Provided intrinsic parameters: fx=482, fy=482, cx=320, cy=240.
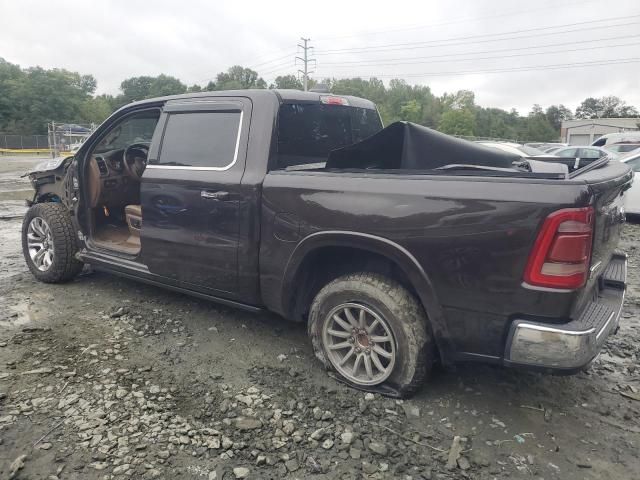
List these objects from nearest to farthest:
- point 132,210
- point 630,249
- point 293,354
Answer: point 293,354 < point 132,210 < point 630,249

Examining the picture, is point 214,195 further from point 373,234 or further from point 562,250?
point 562,250

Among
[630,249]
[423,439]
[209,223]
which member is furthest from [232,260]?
[630,249]

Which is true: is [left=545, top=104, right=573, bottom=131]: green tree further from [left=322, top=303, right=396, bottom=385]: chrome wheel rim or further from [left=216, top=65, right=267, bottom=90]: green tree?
[left=322, top=303, right=396, bottom=385]: chrome wheel rim

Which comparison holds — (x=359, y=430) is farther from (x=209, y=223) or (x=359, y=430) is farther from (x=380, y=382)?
(x=209, y=223)

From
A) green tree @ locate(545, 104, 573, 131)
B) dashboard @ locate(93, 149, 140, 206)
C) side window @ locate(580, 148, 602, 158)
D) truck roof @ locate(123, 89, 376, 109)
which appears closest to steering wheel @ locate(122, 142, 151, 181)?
dashboard @ locate(93, 149, 140, 206)

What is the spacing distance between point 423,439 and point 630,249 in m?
5.80

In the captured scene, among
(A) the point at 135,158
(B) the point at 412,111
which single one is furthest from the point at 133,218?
(B) the point at 412,111

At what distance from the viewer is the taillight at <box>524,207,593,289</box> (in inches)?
89.4

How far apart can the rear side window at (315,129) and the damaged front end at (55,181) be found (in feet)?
8.09

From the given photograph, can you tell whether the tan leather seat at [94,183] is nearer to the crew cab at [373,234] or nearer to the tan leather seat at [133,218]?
the crew cab at [373,234]

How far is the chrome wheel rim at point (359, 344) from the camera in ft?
9.67

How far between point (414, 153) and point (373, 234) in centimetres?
78

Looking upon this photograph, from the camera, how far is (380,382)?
297cm

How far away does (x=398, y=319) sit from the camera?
2.81 m
